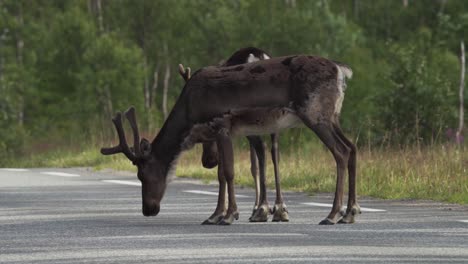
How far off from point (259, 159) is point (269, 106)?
1371mm

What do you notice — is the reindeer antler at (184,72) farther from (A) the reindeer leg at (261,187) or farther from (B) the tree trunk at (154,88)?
(B) the tree trunk at (154,88)

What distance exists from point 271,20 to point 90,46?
12082mm

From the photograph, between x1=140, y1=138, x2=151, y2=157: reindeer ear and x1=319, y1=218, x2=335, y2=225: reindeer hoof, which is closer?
x1=319, y1=218, x2=335, y2=225: reindeer hoof

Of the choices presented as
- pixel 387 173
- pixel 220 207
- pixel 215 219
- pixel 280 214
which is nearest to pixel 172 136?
pixel 220 207

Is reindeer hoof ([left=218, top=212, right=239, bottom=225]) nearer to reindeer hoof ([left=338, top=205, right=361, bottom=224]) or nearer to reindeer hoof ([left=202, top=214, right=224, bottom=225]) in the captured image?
reindeer hoof ([left=202, top=214, right=224, bottom=225])

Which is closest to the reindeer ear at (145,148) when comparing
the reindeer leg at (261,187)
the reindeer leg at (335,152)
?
the reindeer leg at (261,187)

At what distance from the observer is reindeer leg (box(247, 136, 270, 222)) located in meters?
16.3

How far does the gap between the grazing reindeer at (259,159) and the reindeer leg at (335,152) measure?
801 mm

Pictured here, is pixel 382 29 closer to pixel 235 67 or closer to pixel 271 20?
pixel 271 20

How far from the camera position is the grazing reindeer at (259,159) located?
16359mm

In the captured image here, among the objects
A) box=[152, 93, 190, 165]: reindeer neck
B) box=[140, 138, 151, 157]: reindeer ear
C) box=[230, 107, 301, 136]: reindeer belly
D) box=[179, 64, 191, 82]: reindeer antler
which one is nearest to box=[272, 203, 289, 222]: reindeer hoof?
box=[230, 107, 301, 136]: reindeer belly

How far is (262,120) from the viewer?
15.6m

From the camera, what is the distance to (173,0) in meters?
85.2

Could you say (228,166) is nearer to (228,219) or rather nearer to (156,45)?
(228,219)
